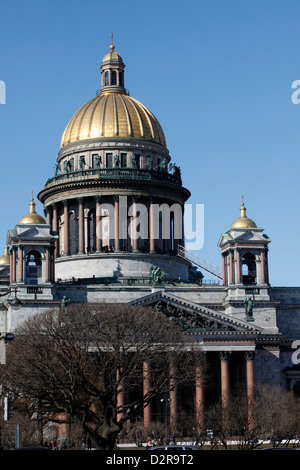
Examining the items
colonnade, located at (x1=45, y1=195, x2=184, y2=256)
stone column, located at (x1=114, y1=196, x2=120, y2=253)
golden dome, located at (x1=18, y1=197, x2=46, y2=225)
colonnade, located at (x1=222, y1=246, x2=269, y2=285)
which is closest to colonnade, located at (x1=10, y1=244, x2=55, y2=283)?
golden dome, located at (x1=18, y1=197, x2=46, y2=225)

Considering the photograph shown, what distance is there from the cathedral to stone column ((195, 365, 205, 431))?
0.26m

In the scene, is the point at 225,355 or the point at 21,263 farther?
the point at 21,263

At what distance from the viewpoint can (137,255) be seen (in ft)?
393

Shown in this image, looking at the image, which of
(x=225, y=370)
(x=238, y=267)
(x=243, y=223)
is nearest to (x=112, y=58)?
(x=243, y=223)

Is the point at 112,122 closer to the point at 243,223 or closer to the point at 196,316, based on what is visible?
the point at 243,223

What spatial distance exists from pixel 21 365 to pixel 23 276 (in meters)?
27.7

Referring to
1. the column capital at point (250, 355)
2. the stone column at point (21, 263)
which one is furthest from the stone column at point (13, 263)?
the column capital at point (250, 355)

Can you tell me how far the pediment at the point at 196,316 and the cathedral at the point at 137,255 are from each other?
103 mm

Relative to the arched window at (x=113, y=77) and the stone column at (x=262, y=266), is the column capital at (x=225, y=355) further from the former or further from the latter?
the arched window at (x=113, y=77)

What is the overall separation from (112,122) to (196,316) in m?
30.5

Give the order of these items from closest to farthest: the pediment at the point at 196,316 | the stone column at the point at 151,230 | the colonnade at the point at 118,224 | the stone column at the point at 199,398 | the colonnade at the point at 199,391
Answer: the stone column at the point at 199,398 → the colonnade at the point at 199,391 → the pediment at the point at 196,316 → the colonnade at the point at 118,224 → the stone column at the point at 151,230

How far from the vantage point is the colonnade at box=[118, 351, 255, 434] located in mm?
86250

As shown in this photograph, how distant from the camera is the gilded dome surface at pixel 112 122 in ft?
410

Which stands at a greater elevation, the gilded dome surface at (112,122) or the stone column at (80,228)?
the gilded dome surface at (112,122)
